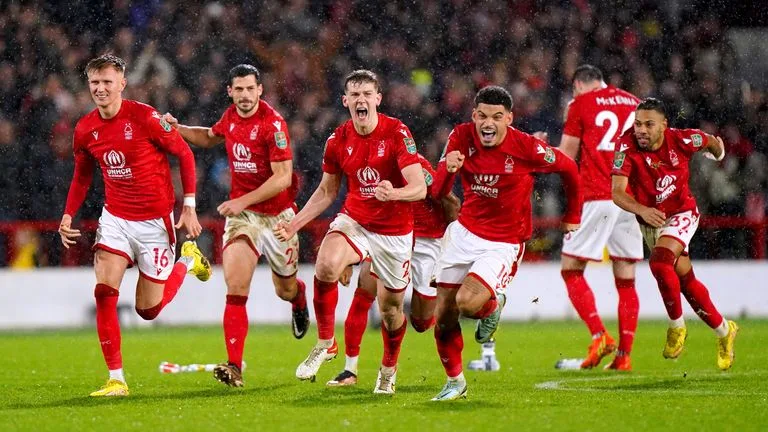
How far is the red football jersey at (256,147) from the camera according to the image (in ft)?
31.9

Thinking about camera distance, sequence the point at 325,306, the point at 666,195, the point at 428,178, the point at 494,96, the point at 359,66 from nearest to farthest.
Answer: the point at 494,96, the point at 428,178, the point at 325,306, the point at 666,195, the point at 359,66

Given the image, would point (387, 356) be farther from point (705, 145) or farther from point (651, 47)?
point (651, 47)

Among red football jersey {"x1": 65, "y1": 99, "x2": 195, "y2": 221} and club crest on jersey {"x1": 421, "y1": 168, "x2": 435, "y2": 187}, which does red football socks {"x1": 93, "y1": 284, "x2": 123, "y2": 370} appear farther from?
club crest on jersey {"x1": 421, "y1": 168, "x2": 435, "y2": 187}

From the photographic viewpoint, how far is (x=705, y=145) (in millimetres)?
10117

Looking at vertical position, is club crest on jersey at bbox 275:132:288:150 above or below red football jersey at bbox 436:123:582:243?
above

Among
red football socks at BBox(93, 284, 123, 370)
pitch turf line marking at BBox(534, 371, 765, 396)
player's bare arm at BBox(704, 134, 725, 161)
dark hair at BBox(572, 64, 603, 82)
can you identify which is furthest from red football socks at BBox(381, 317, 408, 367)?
dark hair at BBox(572, 64, 603, 82)

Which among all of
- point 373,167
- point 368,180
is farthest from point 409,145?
point 368,180

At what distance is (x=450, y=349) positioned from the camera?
8.16 m

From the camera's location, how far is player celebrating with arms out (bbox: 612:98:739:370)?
1000 cm

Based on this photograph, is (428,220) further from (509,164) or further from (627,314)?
(627,314)

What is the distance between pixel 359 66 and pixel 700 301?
31.1 feet

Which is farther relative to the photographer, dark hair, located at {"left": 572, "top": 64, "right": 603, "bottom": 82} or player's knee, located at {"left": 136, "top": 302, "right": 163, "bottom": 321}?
dark hair, located at {"left": 572, "top": 64, "right": 603, "bottom": 82}

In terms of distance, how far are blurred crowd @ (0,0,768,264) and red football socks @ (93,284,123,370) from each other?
7.62m

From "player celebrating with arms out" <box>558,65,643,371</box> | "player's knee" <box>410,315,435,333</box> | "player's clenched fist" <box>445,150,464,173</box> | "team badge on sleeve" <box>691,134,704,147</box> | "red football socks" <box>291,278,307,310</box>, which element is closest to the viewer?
"player's clenched fist" <box>445,150,464,173</box>
